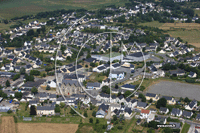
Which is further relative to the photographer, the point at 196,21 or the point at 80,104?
the point at 196,21

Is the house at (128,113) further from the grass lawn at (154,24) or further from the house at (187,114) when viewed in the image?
the grass lawn at (154,24)

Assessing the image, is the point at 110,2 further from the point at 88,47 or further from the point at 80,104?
the point at 80,104

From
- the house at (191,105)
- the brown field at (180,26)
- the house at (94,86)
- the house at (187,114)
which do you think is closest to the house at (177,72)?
the house at (191,105)

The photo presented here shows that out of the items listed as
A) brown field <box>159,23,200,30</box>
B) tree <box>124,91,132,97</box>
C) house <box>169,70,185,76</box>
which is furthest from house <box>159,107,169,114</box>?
brown field <box>159,23,200,30</box>

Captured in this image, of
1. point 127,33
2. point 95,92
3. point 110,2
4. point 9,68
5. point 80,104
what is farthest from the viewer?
point 110,2

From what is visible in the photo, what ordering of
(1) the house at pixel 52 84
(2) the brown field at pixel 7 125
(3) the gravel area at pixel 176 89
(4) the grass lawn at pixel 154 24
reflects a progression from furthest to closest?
(4) the grass lawn at pixel 154 24 < (1) the house at pixel 52 84 < (3) the gravel area at pixel 176 89 < (2) the brown field at pixel 7 125

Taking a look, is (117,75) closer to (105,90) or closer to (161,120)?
(105,90)

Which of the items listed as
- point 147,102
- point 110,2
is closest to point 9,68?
point 147,102
